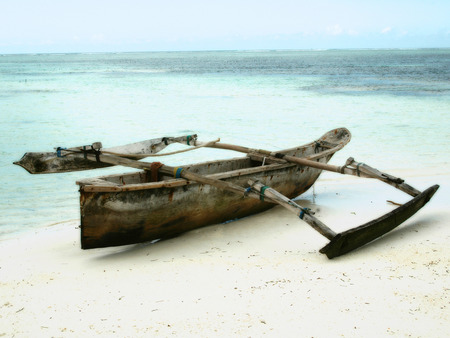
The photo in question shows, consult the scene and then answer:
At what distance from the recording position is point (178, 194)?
15.7 feet

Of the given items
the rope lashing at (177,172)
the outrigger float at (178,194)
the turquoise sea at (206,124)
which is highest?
the rope lashing at (177,172)

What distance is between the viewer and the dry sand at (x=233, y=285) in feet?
10.7

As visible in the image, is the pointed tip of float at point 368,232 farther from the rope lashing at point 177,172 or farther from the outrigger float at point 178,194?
the rope lashing at point 177,172

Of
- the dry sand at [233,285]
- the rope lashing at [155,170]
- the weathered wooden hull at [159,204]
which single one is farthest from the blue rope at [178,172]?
the dry sand at [233,285]

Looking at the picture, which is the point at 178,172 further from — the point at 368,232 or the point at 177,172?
the point at 368,232

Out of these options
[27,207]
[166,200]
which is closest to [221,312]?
[166,200]

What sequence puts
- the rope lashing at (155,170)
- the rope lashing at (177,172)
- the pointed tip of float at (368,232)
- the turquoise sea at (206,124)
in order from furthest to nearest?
the turquoise sea at (206,124) → the rope lashing at (155,170) → the rope lashing at (177,172) → the pointed tip of float at (368,232)

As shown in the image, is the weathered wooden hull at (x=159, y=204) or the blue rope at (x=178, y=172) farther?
the blue rope at (x=178, y=172)

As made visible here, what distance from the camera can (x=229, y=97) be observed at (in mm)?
23578

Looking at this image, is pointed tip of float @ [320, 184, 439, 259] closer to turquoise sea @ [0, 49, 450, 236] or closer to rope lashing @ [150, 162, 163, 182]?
rope lashing @ [150, 162, 163, 182]

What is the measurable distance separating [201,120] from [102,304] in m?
13.4

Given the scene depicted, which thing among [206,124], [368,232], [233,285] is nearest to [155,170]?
[233,285]

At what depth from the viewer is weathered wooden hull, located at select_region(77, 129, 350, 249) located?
14.2 ft

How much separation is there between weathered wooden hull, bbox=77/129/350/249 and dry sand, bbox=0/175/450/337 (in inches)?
8.2
